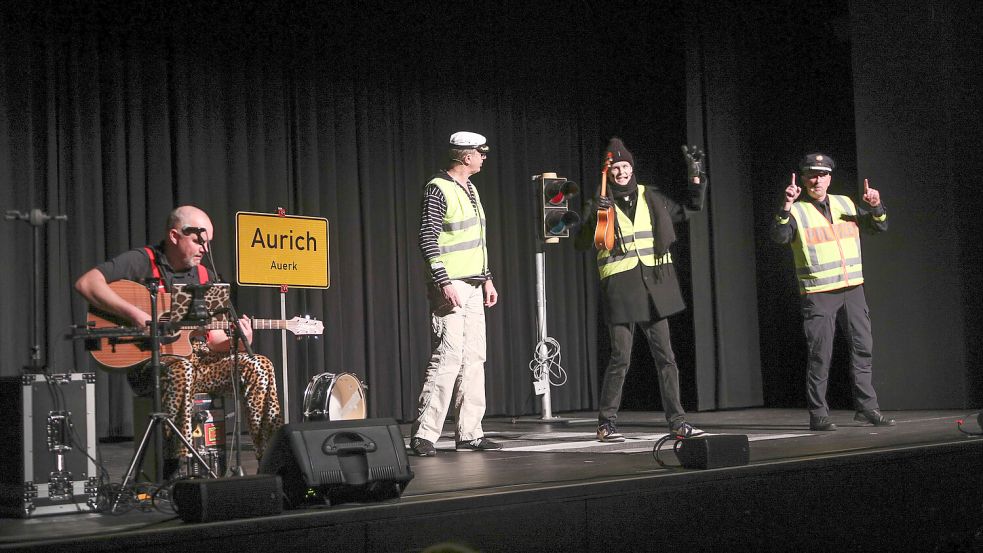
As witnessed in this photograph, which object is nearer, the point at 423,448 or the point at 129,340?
the point at 129,340

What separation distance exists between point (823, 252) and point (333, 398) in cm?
323

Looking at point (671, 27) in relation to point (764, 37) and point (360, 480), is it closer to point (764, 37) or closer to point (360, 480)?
point (764, 37)

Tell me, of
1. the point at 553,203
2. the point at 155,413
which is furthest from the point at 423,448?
the point at 553,203

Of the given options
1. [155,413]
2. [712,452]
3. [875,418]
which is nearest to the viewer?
[155,413]

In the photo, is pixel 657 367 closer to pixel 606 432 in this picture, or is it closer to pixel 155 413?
pixel 606 432

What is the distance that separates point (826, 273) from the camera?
22.9 ft

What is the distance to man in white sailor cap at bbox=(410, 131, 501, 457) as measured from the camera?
5.93m

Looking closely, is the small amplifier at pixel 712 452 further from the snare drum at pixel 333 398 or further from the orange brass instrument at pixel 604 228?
the snare drum at pixel 333 398

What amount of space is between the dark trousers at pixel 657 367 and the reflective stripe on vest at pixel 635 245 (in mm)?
355

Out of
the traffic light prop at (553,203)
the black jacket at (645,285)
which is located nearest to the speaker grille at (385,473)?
the black jacket at (645,285)

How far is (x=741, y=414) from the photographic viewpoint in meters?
9.01

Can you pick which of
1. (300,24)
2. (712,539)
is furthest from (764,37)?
(712,539)

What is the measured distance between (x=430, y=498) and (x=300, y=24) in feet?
18.9

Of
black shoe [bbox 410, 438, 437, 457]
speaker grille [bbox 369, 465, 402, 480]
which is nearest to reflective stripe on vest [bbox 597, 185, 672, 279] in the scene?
black shoe [bbox 410, 438, 437, 457]
